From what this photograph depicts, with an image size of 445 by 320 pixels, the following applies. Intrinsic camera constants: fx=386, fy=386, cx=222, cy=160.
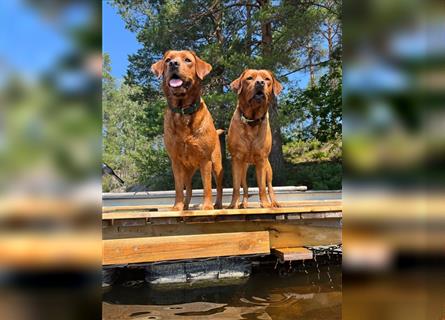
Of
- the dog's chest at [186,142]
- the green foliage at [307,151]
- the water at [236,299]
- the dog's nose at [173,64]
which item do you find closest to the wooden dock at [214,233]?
the water at [236,299]

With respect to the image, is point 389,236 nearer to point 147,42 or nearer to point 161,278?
point 161,278

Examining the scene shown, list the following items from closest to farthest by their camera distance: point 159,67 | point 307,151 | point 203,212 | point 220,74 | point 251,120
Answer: point 203,212
point 159,67
point 251,120
point 220,74
point 307,151

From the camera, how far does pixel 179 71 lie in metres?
3.57

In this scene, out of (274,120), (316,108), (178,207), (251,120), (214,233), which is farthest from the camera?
(316,108)

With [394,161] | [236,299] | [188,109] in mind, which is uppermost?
[188,109]

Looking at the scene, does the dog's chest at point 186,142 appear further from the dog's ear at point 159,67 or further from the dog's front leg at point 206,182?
the dog's ear at point 159,67

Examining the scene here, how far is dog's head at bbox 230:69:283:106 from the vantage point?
3.95m

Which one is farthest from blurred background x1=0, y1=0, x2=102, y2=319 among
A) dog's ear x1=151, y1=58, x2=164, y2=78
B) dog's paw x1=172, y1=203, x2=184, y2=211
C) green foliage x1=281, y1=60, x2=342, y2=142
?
green foliage x1=281, y1=60, x2=342, y2=142

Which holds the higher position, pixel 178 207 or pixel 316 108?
pixel 316 108

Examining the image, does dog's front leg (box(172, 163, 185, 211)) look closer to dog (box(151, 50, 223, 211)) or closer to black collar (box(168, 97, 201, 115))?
dog (box(151, 50, 223, 211))

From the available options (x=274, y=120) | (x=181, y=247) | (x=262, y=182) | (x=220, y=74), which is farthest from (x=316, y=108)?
(x=181, y=247)

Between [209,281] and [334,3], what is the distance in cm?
833

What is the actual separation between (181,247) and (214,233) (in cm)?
42

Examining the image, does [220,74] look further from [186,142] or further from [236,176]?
[186,142]
